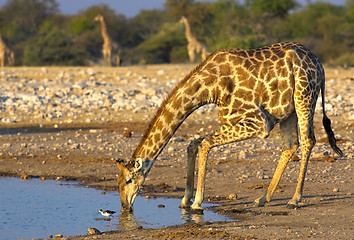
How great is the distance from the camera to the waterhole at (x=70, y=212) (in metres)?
6.77

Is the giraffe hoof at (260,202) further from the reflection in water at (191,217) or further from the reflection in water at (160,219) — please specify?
the reflection in water at (191,217)

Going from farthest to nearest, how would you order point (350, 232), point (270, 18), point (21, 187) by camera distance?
point (270, 18), point (21, 187), point (350, 232)

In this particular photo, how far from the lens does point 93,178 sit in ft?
30.7

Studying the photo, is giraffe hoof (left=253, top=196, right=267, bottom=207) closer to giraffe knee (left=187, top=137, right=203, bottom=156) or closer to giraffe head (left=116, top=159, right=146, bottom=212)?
giraffe knee (left=187, top=137, right=203, bottom=156)

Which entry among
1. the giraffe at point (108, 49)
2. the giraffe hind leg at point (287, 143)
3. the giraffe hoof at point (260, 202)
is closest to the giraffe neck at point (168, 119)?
the giraffe hind leg at point (287, 143)

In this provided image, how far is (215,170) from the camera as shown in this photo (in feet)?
31.5

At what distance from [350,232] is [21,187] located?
15.4 feet

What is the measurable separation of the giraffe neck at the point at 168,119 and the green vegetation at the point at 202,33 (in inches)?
875

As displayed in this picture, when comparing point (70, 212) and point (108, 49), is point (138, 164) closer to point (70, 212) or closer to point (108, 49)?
point (70, 212)

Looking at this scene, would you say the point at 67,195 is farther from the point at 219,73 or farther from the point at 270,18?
the point at 270,18

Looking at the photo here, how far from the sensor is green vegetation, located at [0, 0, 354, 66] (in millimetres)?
29688

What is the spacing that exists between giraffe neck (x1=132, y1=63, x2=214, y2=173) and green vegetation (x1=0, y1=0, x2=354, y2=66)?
22.2 meters

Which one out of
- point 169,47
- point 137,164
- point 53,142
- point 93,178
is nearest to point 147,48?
point 169,47

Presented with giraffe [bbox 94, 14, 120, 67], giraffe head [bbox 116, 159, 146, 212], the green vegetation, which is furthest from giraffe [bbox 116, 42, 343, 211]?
the green vegetation
